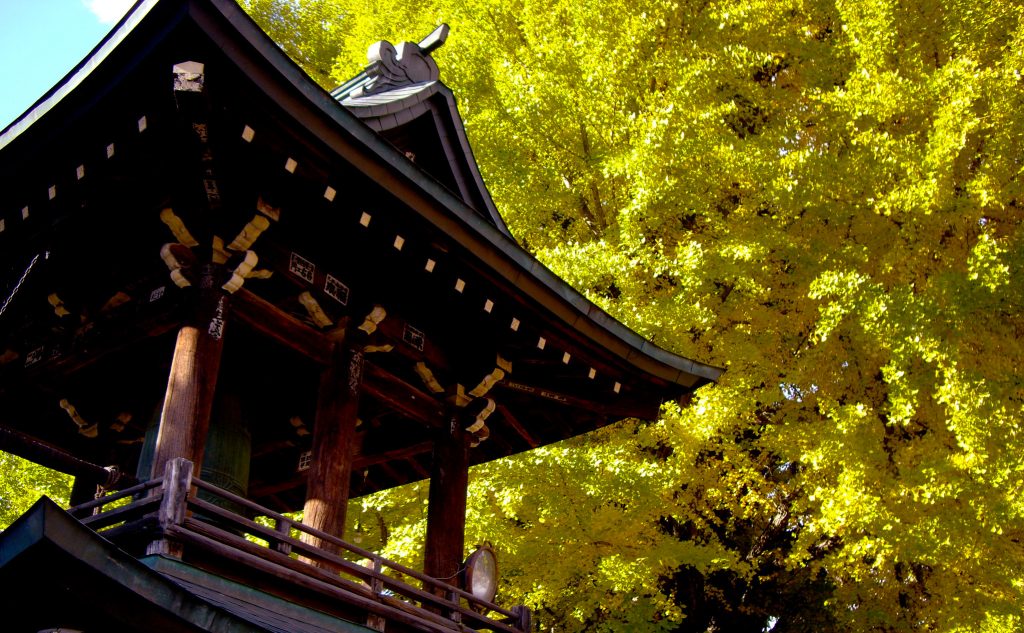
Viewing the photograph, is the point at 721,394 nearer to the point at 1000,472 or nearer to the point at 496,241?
the point at 1000,472

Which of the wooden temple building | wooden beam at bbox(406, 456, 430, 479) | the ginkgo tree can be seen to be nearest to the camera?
the wooden temple building

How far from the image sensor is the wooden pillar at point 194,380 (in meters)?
5.13

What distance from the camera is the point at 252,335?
22.3 ft

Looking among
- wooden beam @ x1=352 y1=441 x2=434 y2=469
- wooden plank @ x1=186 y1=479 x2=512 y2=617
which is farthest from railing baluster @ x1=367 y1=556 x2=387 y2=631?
wooden beam @ x1=352 y1=441 x2=434 y2=469

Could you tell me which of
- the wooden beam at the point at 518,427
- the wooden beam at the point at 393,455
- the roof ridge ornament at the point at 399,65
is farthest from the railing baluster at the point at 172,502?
the roof ridge ornament at the point at 399,65

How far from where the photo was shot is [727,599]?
43.5 feet

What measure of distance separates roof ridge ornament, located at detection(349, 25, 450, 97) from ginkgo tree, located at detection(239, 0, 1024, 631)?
3544mm

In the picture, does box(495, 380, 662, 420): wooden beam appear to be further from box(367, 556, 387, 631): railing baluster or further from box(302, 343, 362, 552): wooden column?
box(367, 556, 387, 631): railing baluster

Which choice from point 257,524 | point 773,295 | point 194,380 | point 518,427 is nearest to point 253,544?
point 257,524

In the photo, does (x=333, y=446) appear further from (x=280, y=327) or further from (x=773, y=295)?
(x=773, y=295)

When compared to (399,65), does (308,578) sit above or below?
below

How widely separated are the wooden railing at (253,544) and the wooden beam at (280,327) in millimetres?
1241

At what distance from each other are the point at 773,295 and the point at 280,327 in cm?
800

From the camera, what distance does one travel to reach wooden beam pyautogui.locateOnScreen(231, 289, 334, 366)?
598cm
